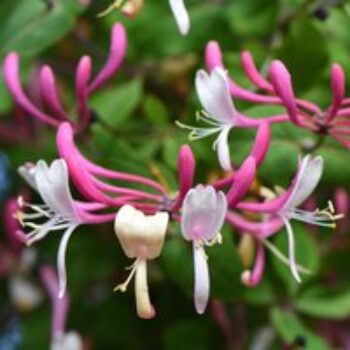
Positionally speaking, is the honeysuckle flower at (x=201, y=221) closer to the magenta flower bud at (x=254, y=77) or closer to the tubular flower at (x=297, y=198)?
the tubular flower at (x=297, y=198)

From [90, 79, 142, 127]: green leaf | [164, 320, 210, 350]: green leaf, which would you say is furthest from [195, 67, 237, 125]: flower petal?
[164, 320, 210, 350]: green leaf

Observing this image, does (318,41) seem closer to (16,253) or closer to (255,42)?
(255,42)

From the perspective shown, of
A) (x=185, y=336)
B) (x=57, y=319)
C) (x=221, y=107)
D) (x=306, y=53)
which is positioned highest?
(x=221, y=107)

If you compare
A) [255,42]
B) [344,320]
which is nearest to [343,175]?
[255,42]

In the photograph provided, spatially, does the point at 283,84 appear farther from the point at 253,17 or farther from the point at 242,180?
the point at 253,17

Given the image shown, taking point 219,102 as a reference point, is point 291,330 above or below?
below

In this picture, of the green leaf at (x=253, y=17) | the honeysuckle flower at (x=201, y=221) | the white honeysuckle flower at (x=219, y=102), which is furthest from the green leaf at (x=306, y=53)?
the honeysuckle flower at (x=201, y=221)

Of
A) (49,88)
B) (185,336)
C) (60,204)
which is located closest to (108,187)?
(60,204)
